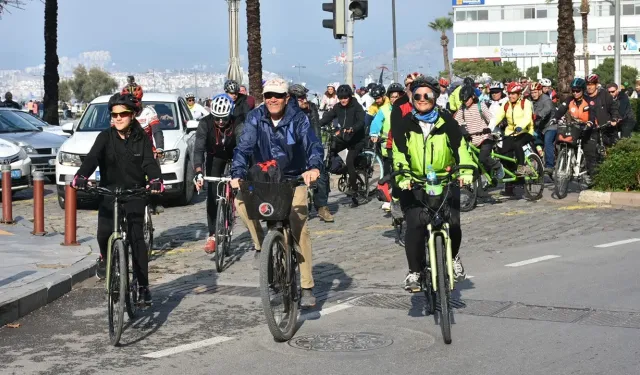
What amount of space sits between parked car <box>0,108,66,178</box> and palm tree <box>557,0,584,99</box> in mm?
10473

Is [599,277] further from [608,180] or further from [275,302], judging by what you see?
[608,180]

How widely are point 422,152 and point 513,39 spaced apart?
→ 12411 cm

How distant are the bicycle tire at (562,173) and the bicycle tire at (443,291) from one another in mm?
9662

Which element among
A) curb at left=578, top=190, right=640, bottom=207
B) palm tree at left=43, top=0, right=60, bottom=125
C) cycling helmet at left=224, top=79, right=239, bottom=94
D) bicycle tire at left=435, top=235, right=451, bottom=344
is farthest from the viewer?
palm tree at left=43, top=0, right=60, bottom=125

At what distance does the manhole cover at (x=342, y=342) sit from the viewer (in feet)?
24.4

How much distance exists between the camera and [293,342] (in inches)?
303

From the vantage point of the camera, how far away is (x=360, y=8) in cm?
2073

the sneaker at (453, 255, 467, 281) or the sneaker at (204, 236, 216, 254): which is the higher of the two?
the sneaker at (453, 255, 467, 281)

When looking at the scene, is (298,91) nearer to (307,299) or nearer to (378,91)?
(378,91)

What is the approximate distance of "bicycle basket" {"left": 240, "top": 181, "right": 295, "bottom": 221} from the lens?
764cm

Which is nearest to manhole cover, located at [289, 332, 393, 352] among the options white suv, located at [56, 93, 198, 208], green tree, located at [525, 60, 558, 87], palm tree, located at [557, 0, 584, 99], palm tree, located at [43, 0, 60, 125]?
white suv, located at [56, 93, 198, 208]

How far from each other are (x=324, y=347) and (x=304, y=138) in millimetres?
1699

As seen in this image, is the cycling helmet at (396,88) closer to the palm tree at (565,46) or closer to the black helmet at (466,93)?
the black helmet at (466,93)

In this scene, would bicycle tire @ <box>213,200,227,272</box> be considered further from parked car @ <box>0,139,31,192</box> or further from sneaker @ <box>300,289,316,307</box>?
parked car @ <box>0,139,31,192</box>
